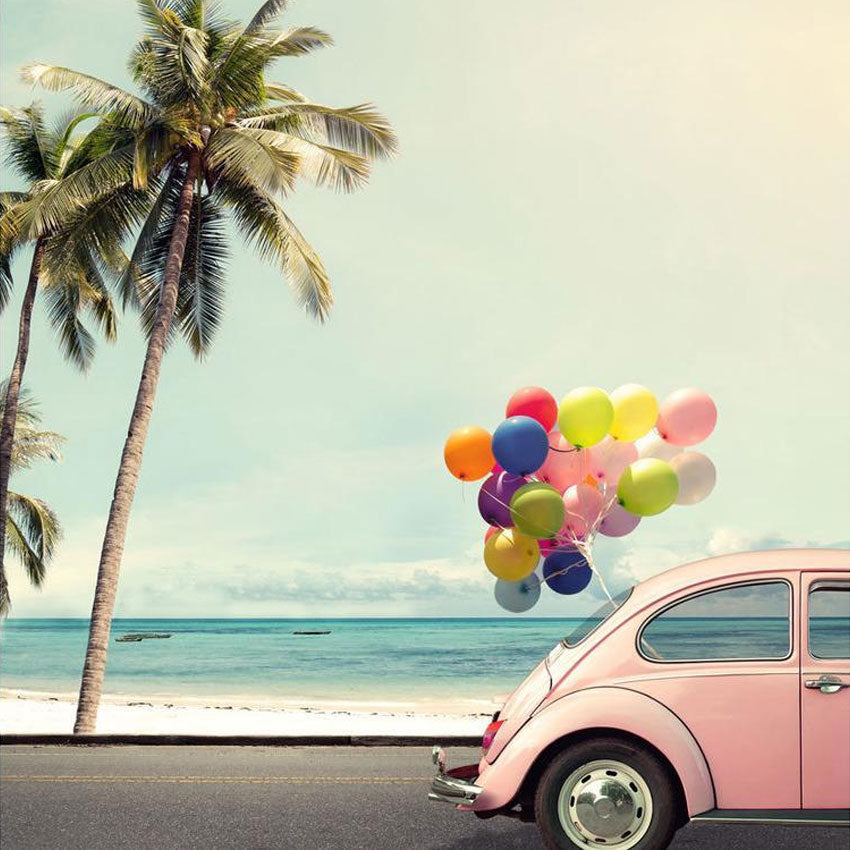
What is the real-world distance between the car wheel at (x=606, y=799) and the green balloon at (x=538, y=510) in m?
6.57

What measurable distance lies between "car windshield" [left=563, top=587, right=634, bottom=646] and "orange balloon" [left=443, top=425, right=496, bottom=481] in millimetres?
6695

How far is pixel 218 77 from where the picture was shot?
61.7ft

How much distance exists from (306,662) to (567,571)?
50922mm

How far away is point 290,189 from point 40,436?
1735 centimetres

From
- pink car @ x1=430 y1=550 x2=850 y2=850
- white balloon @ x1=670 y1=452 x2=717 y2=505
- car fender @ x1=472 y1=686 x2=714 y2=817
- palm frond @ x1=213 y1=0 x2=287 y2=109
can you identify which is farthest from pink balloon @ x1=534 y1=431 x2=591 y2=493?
palm frond @ x1=213 y1=0 x2=287 y2=109

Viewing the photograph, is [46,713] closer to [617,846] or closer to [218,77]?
[218,77]

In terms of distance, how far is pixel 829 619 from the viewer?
6137 millimetres

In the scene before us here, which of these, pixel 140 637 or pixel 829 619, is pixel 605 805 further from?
pixel 140 637

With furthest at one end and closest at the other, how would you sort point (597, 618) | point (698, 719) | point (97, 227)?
point (97, 227)
point (597, 618)
point (698, 719)

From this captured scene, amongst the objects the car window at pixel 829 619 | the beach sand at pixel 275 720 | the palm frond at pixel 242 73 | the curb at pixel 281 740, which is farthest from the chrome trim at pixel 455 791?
the palm frond at pixel 242 73

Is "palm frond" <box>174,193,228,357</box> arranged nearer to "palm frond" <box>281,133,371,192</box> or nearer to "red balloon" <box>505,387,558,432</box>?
"palm frond" <box>281,133,371,192</box>

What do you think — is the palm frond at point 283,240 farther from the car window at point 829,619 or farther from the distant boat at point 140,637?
the distant boat at point 140,637

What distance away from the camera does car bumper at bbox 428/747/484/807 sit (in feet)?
20.5

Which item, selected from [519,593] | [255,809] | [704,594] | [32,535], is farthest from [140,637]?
[704,594]
